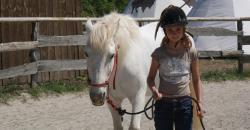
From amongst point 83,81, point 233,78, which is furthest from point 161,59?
point 233,78

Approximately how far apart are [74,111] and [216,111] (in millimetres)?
2185

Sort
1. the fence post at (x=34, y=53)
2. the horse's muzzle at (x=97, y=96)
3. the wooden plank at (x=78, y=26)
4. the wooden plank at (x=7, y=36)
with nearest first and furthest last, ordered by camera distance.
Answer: the horse's muzzle at (x=97, y=96) → the fence post at (x=34, y=53) → the wooden plank at (x=7, y=36) → the wooden plank at (x=78, y=26)

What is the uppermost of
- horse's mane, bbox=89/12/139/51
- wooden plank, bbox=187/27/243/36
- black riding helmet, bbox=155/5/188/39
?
black riding helmet, bbox=155/5/188/39

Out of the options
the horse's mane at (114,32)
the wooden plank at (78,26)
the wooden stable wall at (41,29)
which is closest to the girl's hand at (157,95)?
the horse's mane at (114,32)

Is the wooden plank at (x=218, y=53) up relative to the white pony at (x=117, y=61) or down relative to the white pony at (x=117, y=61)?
down

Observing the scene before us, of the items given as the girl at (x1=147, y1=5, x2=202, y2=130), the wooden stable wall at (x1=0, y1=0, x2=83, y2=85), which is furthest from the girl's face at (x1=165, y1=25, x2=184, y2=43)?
the wooden stable wall at (x1=0, y1=0, x2=83, y2=85)

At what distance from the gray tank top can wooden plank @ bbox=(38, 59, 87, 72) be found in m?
6.01

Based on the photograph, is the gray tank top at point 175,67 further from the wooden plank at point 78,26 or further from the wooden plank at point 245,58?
the wooden plank at point 245,58

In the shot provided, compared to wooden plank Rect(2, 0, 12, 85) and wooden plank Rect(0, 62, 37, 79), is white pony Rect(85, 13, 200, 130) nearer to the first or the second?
wooden plank Rect(0, 62, 37, 79)

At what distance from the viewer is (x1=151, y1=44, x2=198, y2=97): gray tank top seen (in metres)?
3.74

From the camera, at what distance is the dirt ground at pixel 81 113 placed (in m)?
6.78

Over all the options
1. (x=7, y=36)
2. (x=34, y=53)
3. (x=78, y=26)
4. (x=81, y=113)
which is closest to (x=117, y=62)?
(x=81, y=113)

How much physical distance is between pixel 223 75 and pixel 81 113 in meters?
4.33

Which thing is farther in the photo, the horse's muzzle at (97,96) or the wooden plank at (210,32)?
the wooden plank at (210,32)
